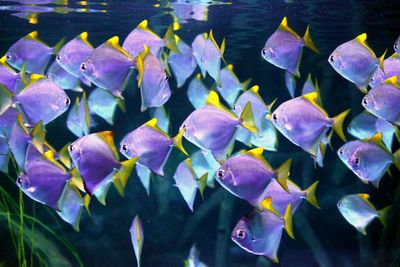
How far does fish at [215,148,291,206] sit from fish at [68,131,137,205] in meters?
0.81

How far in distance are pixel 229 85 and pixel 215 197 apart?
5476 mm

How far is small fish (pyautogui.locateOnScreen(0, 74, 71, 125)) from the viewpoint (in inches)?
153

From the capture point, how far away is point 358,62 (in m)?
4.54

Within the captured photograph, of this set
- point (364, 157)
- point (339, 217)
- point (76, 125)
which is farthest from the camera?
point (339, 217)

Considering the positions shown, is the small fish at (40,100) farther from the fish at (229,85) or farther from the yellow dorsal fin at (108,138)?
the fish at (229,85)

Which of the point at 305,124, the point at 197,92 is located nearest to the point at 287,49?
the point at 305,124

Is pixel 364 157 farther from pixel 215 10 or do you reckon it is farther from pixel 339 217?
pixel 339 217

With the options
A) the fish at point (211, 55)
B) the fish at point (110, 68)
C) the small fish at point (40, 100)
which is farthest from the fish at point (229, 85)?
the small fish at point (40, 100)

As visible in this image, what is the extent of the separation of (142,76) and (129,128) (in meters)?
8.06

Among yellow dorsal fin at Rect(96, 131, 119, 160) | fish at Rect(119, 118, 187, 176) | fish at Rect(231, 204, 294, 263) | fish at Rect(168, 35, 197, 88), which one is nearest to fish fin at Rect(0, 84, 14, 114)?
yellow dorsal fin at Rect(96, 131, 119, 160)

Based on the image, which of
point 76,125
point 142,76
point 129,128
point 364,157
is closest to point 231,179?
point 142,76

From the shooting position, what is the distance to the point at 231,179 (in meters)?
3.71

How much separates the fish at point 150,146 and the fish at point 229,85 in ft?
5.58

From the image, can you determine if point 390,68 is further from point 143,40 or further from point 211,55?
point 143,40
